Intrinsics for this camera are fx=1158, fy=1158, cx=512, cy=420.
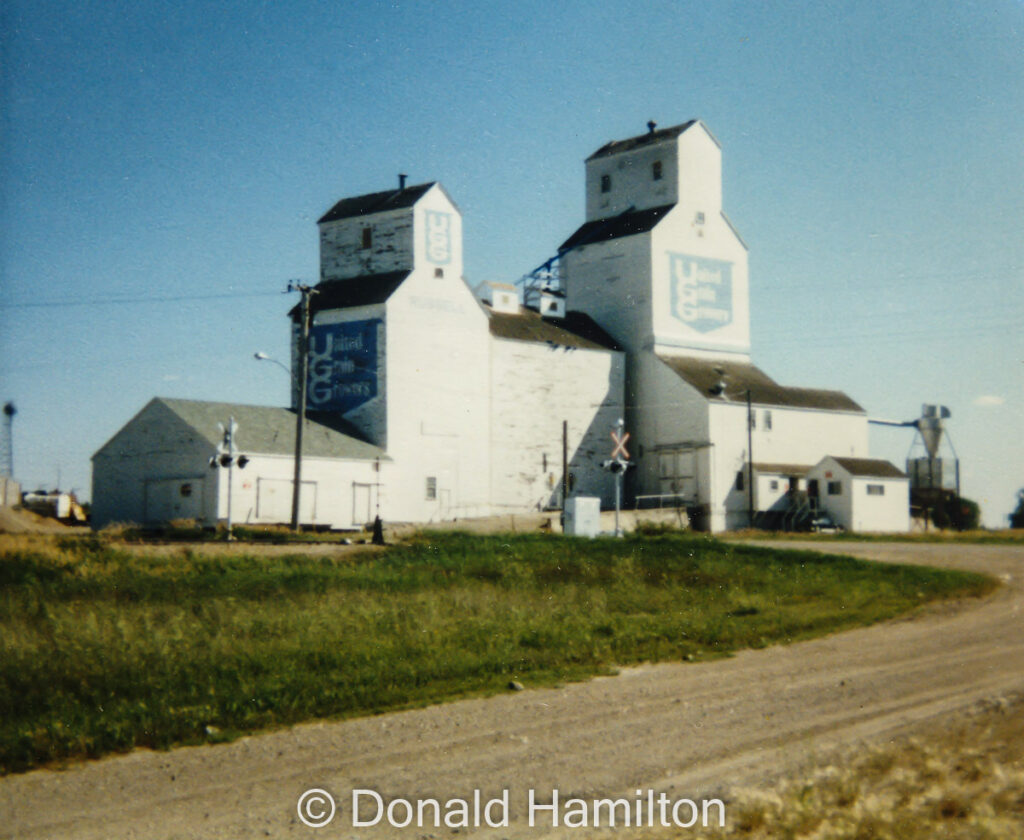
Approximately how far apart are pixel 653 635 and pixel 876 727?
6.19 metres

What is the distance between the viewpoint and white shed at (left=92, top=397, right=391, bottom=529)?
43625mm

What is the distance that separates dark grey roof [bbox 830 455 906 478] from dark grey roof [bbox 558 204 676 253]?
15.3m

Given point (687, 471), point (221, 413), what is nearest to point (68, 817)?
point (221, 413)

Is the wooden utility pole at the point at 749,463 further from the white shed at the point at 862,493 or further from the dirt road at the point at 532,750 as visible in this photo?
the dirt road at the point at 532,750

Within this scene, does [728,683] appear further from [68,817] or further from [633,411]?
[633,411]

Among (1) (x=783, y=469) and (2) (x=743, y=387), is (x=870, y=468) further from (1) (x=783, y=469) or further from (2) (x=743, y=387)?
(2) (x=743, y=387)

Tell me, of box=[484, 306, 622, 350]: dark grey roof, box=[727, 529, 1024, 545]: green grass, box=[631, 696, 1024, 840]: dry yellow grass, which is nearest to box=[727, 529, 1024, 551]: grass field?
box=[727, 529, 1024, 545]: green grass

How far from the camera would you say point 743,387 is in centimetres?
5931

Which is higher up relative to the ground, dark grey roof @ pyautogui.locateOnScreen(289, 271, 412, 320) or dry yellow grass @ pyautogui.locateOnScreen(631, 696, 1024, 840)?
dark grey roof @ pyautogui.locateOnScreen(289, 271, 412, 320)

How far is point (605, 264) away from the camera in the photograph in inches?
2450

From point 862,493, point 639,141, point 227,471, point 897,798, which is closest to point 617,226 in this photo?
point 639,141

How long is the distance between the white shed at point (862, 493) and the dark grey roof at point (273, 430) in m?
22.1

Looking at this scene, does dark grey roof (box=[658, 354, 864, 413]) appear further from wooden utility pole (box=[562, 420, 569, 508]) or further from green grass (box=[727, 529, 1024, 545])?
green grass (box=[727, 529, 1024, 545])

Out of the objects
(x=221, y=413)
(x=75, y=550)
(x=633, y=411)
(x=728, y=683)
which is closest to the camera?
(x=728, y=683)
